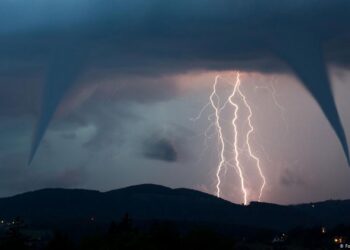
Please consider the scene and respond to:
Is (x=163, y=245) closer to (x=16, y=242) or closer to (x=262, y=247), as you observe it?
(x=16, y=242)

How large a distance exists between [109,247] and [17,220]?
2886 cm

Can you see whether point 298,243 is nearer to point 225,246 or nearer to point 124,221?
point 124,221

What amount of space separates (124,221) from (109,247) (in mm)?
43887

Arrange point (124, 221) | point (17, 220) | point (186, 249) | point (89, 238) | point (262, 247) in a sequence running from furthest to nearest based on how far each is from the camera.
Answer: point (262, 247), point (124, 221), point (17, 220), point (89, 238), point (186, 249)

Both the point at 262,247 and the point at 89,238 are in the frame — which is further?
the point at 262,247

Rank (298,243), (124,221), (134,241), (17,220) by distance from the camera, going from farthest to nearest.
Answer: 1. (298,243)
2. (124,221)
3. (17,220)
4. (134,241)

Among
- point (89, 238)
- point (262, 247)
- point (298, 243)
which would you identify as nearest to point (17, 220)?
point (89, 238)

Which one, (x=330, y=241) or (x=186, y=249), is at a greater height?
(x=330, y=241)

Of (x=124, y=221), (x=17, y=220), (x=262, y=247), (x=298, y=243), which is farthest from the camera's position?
(x=298, y=243)

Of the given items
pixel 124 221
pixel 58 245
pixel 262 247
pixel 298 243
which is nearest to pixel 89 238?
pixel 58 245

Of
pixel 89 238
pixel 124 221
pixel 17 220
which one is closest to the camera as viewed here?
pixel 89 238

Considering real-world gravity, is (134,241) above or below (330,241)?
below

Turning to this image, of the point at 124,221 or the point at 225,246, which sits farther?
the point at 124,221

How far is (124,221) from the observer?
435 feet
